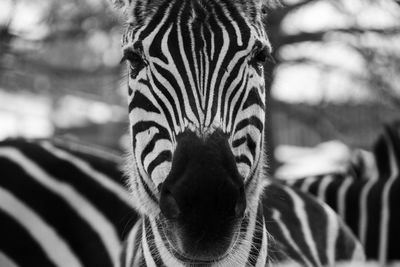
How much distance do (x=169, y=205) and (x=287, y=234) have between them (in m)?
1.87

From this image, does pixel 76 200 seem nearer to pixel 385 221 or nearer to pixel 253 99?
pixel 253 99

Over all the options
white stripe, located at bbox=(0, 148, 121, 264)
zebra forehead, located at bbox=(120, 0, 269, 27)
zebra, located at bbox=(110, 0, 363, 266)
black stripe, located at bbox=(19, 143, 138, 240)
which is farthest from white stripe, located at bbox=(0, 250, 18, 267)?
zebra forehead, located at bbox=(120, 0, 269, 27)

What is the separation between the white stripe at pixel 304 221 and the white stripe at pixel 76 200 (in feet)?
4.11

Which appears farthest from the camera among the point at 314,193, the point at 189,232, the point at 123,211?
the point at 314,193

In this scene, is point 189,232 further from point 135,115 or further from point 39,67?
point 39,67

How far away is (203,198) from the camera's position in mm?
2303

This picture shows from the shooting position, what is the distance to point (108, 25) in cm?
888

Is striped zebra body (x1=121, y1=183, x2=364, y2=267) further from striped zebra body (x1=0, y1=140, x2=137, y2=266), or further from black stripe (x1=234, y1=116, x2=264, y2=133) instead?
striped zebra body (x1=0, y1=140, x2=137, y2=266)

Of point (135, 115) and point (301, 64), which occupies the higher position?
point (135, 115)

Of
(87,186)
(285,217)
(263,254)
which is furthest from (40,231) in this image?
(263,254)

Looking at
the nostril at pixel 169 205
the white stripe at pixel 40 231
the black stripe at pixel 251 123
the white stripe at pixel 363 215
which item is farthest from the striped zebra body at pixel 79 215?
the nostril at pixel 169 205

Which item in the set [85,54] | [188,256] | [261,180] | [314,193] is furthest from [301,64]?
[188,256]

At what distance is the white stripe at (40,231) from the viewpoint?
4422 millimetres

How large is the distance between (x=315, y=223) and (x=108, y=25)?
5.20 meters
